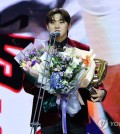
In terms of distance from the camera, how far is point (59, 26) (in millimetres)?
2047

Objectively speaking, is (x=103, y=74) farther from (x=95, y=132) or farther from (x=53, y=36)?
(x=95, y=132)

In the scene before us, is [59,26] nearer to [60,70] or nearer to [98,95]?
[60,70]

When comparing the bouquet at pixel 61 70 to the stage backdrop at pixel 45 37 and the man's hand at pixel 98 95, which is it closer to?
the man's hand at pixel 98 95

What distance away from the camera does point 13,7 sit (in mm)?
2947

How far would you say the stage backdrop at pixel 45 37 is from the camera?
2865mm

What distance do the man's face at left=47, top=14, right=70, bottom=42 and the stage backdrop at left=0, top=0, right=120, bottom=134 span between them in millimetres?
809

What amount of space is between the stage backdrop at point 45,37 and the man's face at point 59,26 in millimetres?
809

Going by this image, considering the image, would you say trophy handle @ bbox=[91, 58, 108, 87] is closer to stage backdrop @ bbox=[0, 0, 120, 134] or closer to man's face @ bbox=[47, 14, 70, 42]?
man's face @ bbox=[47, 14, 70, 42]

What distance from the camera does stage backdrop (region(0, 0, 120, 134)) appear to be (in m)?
2.87

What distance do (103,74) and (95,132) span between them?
2.93 feet

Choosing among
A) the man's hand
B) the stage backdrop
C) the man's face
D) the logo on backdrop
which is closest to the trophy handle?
the man's hand

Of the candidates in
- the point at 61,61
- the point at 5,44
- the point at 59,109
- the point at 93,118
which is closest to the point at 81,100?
the point at 59,109

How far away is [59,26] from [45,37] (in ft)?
2.84

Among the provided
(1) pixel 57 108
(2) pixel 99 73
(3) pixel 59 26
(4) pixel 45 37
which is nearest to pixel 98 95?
(2) pixel 99 73
